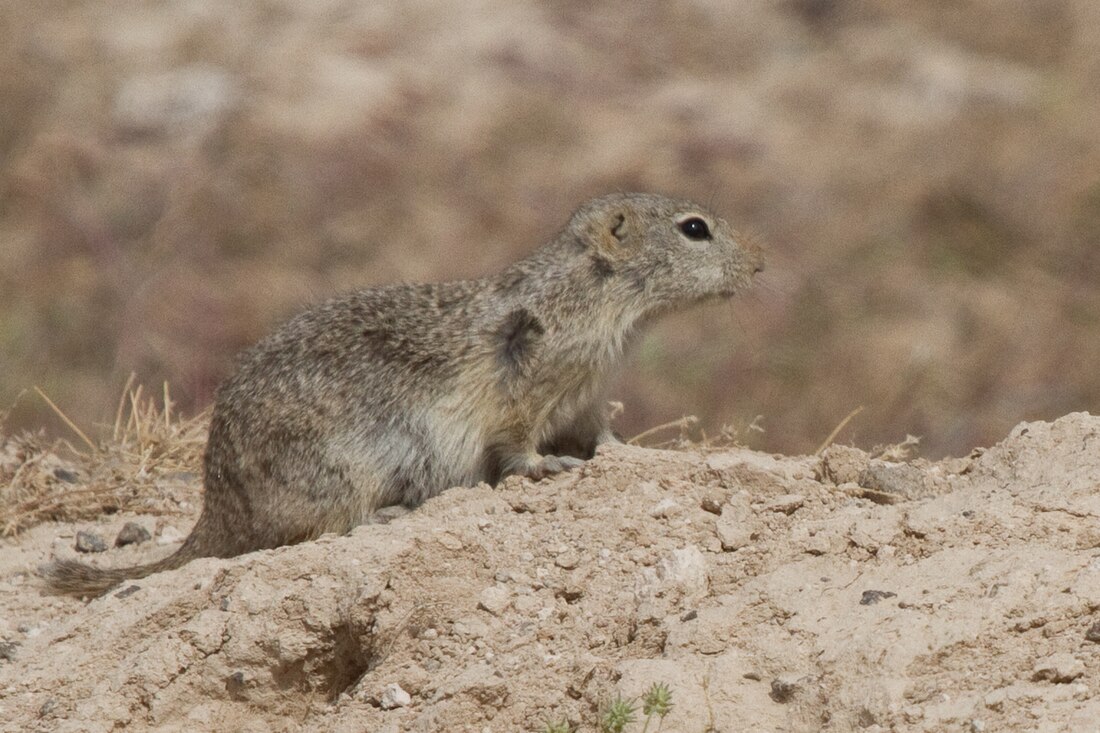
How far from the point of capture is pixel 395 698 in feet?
17.3

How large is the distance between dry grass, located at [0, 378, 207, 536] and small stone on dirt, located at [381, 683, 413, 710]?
254cm

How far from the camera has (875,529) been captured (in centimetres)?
536

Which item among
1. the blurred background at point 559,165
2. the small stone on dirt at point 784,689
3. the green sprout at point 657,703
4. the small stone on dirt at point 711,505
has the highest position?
the blurred background at point 559,165

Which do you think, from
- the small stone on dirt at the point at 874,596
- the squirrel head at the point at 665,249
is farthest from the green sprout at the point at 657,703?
the squirrel head at the point at 665,249

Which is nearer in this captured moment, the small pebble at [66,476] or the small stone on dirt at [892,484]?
the small stone on dirt at [892,484]

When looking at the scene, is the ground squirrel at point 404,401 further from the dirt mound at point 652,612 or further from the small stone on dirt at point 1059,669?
the small stone on dirt at point 1059,669

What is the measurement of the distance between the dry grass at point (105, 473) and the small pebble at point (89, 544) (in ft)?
0.85

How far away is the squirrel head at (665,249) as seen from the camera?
7.20m

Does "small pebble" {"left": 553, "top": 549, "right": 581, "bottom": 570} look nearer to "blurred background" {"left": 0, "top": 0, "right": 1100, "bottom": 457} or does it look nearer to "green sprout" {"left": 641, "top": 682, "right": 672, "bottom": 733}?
"green sprout" {"left": 641, "top": 682, "right": 672, "bottom": 733}

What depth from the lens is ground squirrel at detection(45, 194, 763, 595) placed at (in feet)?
21.6

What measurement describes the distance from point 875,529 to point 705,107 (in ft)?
49.3

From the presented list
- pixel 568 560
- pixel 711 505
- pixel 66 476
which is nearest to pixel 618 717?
pixel 568 560

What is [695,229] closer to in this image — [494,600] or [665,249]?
[665,249]

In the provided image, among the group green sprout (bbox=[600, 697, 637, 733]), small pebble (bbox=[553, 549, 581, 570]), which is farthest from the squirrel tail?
green sprout (bbox=[600, 697, 637, 733])
